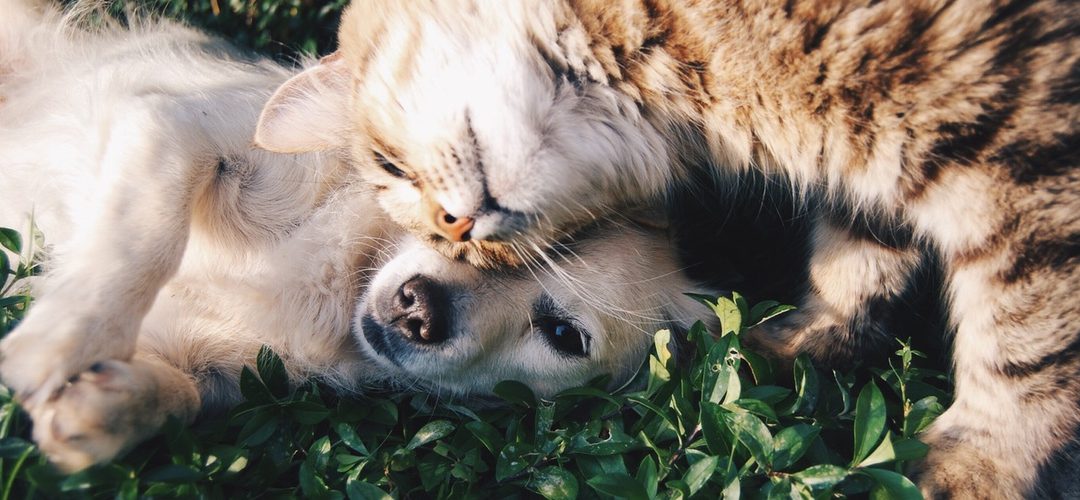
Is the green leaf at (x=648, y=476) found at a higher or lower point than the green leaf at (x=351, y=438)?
higher

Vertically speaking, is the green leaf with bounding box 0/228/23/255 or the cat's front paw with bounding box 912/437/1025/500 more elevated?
the cat's front paw with bounding box 912/437/1025/500

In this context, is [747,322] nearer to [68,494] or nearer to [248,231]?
[248,231]

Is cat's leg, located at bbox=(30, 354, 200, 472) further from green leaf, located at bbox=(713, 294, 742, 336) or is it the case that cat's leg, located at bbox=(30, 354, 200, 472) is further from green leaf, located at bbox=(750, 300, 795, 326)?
green leaf, located at bbox=(750, 300, 795, 326)

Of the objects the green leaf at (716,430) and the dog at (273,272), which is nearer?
the green leaf at (716,430)

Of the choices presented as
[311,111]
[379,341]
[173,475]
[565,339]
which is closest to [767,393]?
[565,339]

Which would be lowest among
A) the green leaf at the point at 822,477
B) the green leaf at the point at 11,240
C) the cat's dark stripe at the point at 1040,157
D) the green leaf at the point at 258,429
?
the green leaf at the point at 258,429

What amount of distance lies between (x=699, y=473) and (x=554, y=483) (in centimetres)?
39

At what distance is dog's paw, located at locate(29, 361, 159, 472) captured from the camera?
83.1 inches

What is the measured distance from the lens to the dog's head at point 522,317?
2783 millimetres

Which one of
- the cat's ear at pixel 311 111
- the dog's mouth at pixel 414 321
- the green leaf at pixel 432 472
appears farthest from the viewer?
the cat's ear at pixel 311 111

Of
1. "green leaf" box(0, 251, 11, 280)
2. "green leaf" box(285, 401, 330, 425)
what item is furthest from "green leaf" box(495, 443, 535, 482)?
"green leaf" box(0, 251, 11, 280)

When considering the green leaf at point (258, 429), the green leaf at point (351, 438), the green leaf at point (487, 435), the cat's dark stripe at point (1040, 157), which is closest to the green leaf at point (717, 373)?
the green leaf at point (487, 435)

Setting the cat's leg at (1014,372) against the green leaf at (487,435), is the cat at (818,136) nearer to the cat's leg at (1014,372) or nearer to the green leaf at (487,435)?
the cat's leg at (1014,372)

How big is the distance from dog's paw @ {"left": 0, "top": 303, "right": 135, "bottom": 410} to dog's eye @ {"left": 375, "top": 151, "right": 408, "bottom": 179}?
2.95 ft
